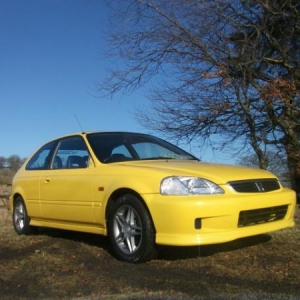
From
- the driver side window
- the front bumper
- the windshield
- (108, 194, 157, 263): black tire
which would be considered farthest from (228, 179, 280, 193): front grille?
the driver side window

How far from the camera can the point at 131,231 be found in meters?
5.35

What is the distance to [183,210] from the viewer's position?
4836 mm

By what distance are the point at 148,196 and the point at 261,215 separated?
4.12 ft

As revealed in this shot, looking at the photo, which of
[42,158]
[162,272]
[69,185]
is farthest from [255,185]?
[42,158]

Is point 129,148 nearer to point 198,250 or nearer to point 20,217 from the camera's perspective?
point 198,250

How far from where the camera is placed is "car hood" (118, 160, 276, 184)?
514 cm

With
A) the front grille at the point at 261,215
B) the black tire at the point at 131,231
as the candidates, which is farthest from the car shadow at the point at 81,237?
the front grille at the point at 261,215

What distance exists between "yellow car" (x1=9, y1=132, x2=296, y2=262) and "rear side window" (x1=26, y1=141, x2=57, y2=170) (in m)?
0.17

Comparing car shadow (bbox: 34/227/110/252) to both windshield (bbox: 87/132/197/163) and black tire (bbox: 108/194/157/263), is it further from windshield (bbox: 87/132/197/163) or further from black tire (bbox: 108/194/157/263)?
windshield (bbox: 87/132/197/163)

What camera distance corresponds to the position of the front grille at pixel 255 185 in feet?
17.0

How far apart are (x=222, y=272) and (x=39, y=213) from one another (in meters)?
3.25

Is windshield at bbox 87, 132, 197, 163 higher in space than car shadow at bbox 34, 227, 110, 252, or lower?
higher

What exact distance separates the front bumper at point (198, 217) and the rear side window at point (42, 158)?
2559 millimetres

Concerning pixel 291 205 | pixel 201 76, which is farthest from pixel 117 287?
pixel 201 76
